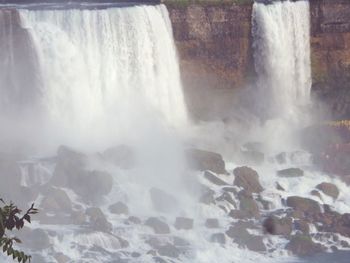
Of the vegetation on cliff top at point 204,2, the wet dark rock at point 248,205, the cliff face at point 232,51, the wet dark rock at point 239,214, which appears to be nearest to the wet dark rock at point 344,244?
the wet dark rock at point 248,205

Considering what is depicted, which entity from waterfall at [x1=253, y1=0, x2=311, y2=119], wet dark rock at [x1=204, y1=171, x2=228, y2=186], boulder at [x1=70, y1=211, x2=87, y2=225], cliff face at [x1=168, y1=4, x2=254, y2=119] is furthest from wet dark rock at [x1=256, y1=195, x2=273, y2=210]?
waterfall at [x1=253, y1=0, x2=311, y2=119]

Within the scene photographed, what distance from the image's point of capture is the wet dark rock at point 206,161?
31219 mm

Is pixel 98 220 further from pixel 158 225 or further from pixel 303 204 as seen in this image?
pixel 303 204

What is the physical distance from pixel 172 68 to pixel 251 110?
15.7 feet

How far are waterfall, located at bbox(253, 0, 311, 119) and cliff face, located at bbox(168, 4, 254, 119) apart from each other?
2.52 ft

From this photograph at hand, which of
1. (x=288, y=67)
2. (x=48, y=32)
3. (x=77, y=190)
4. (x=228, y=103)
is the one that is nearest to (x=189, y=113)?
(x=228, y=103)

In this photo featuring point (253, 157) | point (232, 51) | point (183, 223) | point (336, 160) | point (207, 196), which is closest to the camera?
point (183, 223)

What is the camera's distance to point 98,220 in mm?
25828

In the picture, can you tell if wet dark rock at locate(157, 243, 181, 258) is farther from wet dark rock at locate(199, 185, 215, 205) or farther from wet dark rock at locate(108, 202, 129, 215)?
wet dark rock at locate(199, 185, 215, 205)

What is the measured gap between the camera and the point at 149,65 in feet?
119

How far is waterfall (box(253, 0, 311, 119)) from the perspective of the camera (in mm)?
39031

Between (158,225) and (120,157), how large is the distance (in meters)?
4.71

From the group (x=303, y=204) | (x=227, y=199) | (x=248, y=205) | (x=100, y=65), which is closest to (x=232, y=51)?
(x=100, y=65)

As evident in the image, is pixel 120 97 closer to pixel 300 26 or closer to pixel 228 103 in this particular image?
pixel 228 103
